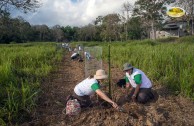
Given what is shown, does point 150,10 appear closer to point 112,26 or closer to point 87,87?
point 112,26

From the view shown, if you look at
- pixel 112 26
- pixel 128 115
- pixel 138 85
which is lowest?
Answer: pixel 128 115

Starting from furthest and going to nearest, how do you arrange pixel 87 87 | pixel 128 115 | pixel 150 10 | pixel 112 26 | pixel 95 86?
pixel 112 26
pixel 150 10
pixel 87 87
pixel 95 86
pixel 128 115

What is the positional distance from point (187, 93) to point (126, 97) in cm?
105

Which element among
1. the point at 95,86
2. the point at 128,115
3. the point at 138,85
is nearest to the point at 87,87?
the point at 95,86

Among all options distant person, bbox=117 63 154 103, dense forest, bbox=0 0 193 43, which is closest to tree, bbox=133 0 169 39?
dense forest, bbox=0 0 193 43

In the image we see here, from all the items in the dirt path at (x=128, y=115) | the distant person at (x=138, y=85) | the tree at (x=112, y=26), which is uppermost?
the tree at (x=112, y=26)

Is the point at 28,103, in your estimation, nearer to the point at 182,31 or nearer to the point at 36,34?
the point at 182,31

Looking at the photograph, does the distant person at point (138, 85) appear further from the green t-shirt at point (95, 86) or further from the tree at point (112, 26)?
the tree at point (112, 26)

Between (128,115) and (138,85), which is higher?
(138,85)

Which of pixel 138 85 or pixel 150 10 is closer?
pixel 138 85

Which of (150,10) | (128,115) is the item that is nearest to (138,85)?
(128,115)

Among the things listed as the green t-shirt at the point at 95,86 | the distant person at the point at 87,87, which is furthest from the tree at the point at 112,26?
the green t-shirt at the point at 95,86

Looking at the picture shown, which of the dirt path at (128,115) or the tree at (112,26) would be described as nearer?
the dirt path at (128,115)

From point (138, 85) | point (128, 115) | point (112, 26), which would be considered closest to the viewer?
point (128, 115)
